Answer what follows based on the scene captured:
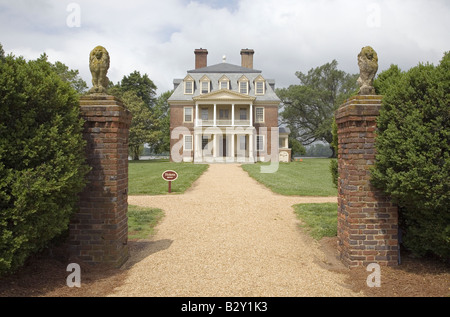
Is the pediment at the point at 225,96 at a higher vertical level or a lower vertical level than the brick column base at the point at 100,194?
higher

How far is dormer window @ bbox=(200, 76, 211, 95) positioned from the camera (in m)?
38.0

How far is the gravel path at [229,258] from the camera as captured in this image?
12.6 ft

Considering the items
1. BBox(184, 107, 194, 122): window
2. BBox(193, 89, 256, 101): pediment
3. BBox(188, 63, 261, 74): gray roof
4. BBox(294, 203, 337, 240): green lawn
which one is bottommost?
BBox(294, 203, 337, 240): green lawn

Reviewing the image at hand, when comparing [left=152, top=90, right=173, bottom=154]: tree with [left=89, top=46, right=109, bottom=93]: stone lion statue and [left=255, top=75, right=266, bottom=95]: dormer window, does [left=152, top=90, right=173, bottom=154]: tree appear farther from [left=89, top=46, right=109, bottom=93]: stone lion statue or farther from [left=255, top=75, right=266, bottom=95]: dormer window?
[left=89, top=46, right=109, bottom=93]: stone lion statue

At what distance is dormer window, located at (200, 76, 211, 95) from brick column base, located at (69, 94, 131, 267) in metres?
34.3

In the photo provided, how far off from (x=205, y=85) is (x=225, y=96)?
3.28 meters

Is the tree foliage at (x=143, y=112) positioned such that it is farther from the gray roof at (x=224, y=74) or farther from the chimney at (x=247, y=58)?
the chimney at (x=247, y=58)

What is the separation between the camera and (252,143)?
36.2 m

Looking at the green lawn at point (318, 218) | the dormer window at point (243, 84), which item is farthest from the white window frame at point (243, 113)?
the green lawn at point (318, 218)

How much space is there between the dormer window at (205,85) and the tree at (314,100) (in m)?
22.3

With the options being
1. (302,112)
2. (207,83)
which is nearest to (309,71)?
(302,112)

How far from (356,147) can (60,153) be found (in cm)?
389

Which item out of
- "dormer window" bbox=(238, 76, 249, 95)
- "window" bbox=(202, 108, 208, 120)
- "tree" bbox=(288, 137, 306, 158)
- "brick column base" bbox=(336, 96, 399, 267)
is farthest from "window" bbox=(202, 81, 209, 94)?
"brick column base" bbox=(336, 96, 399, 267)
